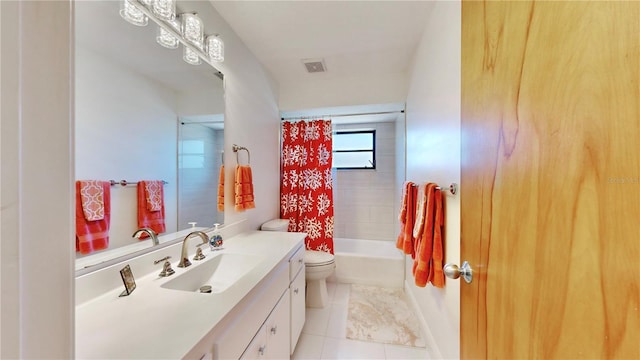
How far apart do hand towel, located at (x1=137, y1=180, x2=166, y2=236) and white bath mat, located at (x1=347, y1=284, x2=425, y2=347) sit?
5.23ft

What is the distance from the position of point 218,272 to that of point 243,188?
26.4 inches

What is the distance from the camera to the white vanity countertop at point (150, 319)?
0.59m

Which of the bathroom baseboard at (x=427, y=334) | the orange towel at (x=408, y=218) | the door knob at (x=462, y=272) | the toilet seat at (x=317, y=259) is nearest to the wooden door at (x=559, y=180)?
the door knob at (x=462, y=272)

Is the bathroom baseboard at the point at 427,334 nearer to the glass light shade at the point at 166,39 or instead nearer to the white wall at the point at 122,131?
the white wall at the point at 122,131

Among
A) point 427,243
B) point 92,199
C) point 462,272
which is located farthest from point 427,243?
point 92,199

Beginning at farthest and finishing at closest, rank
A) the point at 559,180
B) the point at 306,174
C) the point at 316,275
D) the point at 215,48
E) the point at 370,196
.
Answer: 1. the point at 370,196
2. the point at 306,174
3. the point at 316,275
4. the point at 215,48
5. the point at 559,180

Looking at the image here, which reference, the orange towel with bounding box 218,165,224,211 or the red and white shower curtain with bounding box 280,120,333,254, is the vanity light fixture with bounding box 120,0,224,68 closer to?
the orange towel with bounding box 218,165,224,211

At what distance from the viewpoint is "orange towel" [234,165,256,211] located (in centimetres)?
170

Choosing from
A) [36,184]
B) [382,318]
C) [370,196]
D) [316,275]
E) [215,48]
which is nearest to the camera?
[36,184]

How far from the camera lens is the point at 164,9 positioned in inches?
44.7

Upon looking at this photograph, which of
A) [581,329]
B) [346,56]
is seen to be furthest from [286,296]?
[346,56]

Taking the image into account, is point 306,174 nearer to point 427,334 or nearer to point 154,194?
point 154,194

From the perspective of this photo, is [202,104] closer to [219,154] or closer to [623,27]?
[219,154]

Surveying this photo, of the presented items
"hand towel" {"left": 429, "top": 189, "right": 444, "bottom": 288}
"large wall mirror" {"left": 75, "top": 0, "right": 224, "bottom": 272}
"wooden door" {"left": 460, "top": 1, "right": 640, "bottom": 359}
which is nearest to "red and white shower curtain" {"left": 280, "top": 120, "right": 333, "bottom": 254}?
"large wall mirror" {"left": 75, "top": 0, "right": 224, "bottom": 272}
